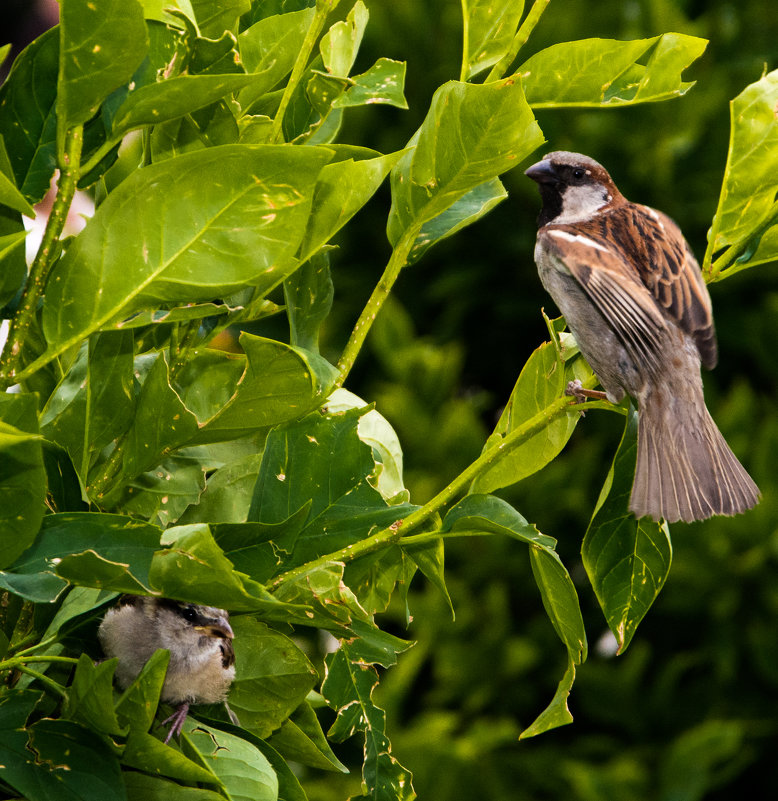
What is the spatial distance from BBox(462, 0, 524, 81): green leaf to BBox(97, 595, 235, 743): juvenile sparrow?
1.72 ft

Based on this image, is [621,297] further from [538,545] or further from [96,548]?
[96,548]

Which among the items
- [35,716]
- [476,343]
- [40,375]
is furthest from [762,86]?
[476,343]

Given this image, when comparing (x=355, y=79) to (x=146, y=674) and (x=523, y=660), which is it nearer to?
(x=146, y=674)

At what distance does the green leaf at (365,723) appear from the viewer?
909 mm

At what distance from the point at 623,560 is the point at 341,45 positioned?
494 millimetres

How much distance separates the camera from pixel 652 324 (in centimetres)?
143

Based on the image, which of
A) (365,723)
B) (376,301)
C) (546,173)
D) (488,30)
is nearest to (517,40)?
(488,30)

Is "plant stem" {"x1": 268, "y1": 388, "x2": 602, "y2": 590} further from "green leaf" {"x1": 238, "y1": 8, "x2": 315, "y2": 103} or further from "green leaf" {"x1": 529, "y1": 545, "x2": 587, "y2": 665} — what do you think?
"green leaf" {"x1": 238, "y1": 8, "x2": 315, "y2": 103}

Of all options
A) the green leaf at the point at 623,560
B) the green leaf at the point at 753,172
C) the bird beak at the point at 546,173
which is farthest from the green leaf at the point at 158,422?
the bird beak at the point at 546,173

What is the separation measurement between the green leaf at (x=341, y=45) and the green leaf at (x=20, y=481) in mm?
383

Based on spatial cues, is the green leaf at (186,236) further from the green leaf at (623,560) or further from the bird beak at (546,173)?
the bird beak at (546,173)

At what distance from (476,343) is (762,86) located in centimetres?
251

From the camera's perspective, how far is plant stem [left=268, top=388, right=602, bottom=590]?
79cm

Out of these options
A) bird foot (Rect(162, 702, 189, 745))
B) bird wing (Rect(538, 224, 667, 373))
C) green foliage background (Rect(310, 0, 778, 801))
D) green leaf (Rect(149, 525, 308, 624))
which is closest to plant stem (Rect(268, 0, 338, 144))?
green leaf (Rect(149, 525, 308, 624))
